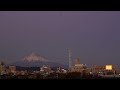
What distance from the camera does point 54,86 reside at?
13.3 ft

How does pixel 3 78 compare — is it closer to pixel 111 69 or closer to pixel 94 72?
pixel 94 72

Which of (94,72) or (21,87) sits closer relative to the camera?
(21,87)
